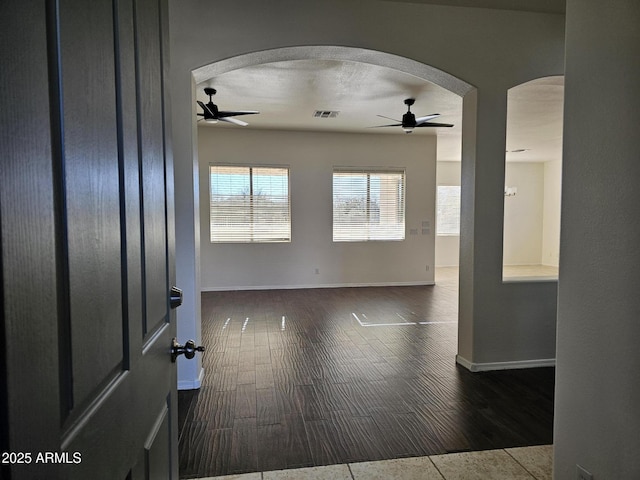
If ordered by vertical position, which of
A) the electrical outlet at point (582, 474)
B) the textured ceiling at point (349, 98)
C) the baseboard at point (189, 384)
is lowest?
the baseboard at point (189, 384)

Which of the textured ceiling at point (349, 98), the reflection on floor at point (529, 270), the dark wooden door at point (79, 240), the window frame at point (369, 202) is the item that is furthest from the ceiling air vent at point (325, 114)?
the reflection on floor at point (529, 270)

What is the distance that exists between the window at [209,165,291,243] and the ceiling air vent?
1.46 m

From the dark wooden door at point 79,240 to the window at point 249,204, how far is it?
6040 mm

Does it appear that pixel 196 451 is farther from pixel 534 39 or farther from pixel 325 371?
pixel 534 39

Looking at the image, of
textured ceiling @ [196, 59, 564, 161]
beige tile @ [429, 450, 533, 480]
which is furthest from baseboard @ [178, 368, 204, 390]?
textured ceiling @ [196, 59, 564, 161]

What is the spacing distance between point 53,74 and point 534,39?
12.7 feet

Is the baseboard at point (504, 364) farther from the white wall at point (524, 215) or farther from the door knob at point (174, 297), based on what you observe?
the white wall at point (524, 215)

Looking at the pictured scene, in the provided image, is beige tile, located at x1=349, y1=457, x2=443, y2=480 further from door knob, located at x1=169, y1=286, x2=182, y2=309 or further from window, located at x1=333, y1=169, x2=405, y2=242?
window, located at x1=333, y1=169, x2=405, y2=242

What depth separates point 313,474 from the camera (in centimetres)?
190

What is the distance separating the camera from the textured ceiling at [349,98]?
404cm

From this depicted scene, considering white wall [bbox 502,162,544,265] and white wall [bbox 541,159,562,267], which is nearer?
white wall [bbox 541,159,562,267]

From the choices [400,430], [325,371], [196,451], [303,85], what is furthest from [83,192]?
[303,85]

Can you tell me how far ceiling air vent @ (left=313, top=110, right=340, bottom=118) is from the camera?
5.64 meters

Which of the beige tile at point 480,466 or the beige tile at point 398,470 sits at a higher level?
the beige tile at point 398,470
